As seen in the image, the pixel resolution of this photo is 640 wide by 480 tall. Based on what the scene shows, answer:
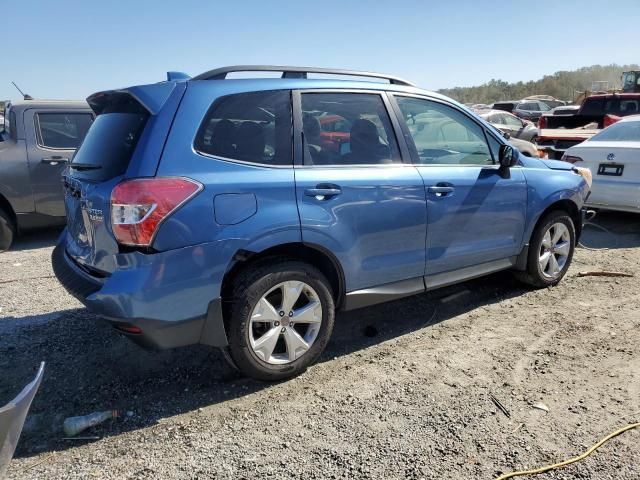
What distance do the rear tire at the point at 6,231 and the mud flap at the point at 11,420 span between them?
17.0ft

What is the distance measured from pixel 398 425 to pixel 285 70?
2325 mm

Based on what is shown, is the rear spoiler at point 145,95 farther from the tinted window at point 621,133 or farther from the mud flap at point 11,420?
the tinted window at point 621,133

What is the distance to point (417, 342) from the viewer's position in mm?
3984

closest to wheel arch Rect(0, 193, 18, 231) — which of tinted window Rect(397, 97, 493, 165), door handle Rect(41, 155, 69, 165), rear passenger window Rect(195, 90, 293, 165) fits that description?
door handle Rect(41, 155, 69, 165)

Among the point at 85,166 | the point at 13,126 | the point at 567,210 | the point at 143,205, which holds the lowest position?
the point at 567,210

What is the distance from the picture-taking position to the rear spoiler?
9.74 ft

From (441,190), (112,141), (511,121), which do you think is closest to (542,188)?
(441,190)

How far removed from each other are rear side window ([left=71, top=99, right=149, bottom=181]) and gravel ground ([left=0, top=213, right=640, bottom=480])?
138 cm

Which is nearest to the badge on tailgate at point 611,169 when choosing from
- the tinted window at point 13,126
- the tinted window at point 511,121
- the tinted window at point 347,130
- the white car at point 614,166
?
the white car at point 614,166

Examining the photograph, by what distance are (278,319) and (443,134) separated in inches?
82.1

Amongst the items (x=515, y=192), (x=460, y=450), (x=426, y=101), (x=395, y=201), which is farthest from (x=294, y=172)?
(x=515, y=192)

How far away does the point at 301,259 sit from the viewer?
3379mm

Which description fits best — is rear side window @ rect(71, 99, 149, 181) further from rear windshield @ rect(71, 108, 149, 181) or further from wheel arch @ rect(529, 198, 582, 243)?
wheel arch @ rect(529, 198, 582, 243)

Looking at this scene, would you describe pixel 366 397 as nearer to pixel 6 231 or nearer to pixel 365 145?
pixel 365 145
